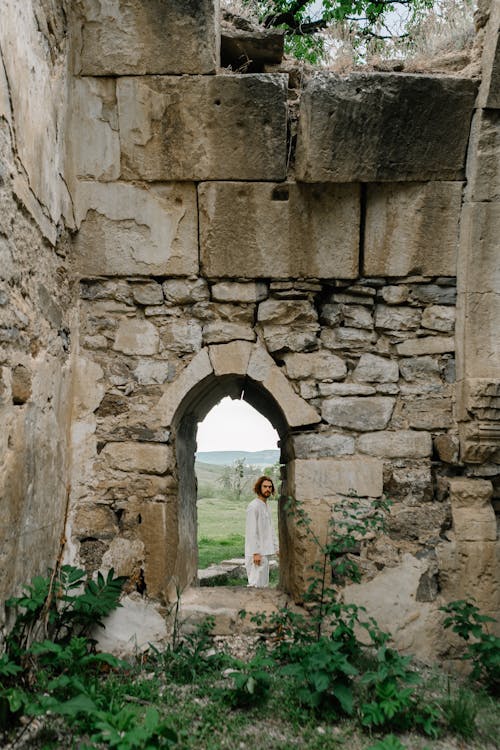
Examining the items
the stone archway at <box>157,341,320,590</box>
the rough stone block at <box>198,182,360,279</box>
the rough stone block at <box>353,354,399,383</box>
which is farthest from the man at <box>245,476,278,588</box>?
the rough stone block at <box>198,182,360,279</box>

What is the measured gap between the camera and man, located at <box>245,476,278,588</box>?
555 centimetres

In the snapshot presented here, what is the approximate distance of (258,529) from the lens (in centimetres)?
566

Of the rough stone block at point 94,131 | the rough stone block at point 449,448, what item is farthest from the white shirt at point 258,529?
the rough stone block at point 94,131

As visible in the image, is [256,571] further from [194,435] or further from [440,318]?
[440,318]

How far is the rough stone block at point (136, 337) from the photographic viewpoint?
3.75 m

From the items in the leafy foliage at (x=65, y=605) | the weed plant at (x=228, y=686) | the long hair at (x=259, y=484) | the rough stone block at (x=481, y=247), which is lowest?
the weed plant at (x=228, y=686)

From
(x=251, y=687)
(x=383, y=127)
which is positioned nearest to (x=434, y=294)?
(x=383, y=127)

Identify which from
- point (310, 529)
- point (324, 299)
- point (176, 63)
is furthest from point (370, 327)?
point (176, 63)

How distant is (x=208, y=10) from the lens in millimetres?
3484

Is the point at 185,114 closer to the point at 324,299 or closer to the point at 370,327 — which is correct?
the point at 324,299

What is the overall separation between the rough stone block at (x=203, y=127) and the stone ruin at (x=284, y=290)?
0.01 meters

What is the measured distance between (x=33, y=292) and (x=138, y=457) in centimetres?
122

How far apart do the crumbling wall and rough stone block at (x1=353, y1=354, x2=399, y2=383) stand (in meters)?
1.84

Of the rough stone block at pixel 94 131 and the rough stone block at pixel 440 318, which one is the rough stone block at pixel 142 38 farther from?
the rough stone block at pixel 440 318
